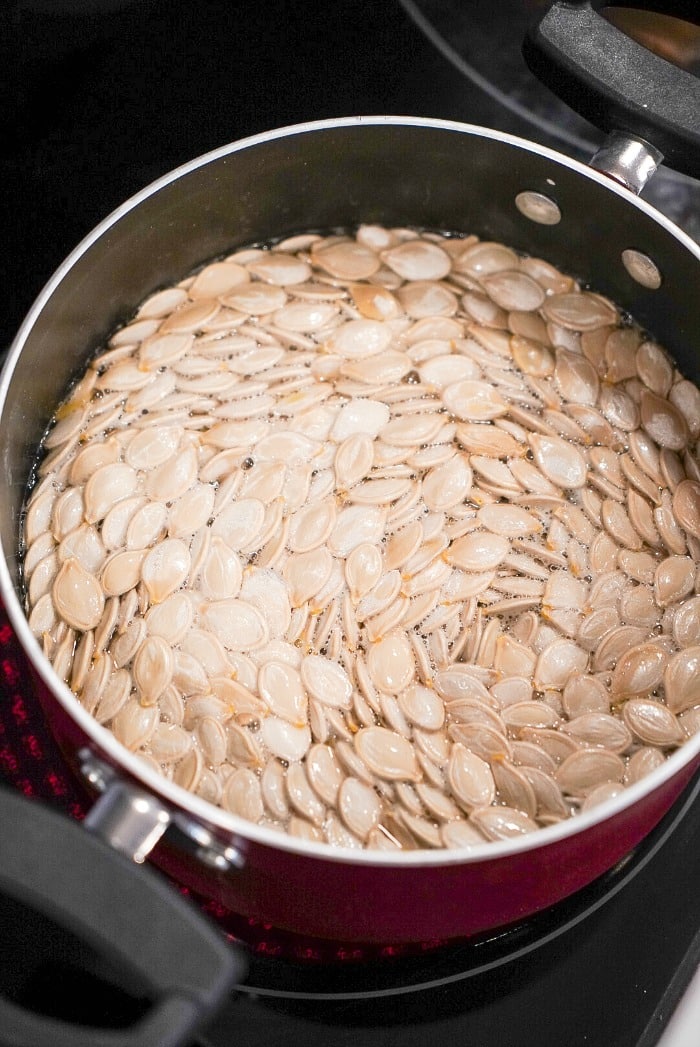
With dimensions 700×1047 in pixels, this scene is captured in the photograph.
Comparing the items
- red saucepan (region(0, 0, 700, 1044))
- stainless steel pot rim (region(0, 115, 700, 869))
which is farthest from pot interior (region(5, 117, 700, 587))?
stainless steel pot rim (region(0, 115, 700, 869))

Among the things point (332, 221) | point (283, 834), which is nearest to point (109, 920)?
point (283, 834)

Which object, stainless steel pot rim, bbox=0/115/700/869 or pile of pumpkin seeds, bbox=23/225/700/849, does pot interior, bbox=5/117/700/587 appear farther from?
stainless steel pot rim, bbox=0/115/700/869

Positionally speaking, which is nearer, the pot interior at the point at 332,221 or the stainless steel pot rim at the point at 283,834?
the stainless steel pot rim at the point at 283,834

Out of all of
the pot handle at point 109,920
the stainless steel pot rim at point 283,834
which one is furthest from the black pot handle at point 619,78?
the pot handle at point 109,920

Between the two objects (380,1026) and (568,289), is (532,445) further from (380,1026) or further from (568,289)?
(380,1026)

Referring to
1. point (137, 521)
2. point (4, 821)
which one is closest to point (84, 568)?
point (137, 521)

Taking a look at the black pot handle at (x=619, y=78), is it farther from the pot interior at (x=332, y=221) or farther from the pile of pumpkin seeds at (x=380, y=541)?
the pile of pumpkin seeds at (x=380, y=541)
